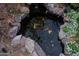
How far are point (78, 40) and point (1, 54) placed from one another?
552mm

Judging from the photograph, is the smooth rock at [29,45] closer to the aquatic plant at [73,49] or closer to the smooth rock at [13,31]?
the smooth rock at [13,31]

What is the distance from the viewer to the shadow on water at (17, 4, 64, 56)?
175 centimetres

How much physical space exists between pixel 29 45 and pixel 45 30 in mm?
181

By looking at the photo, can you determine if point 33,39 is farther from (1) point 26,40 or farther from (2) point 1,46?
(2) point 1,46

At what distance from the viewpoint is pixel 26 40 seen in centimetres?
175

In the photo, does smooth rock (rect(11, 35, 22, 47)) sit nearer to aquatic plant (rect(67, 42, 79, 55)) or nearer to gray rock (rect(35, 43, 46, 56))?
gray rock (rect(35, 43, 46, 56))

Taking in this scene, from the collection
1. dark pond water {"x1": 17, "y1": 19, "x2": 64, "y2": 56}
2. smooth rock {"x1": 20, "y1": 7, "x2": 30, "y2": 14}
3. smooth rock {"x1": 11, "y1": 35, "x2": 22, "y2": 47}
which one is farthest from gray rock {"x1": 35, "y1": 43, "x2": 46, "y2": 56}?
smooth rock {"x1": 20, "y1": 7, "x2": 30, "y2": 14}

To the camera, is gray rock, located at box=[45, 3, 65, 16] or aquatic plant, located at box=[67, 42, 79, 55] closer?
aquatic plant, located at box=[67, 42, 79, 55]

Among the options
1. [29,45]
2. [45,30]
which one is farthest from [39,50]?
[45,30]

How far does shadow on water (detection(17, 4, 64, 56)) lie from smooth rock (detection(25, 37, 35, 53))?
0.13 ft

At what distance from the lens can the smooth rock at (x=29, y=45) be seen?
5.59ft

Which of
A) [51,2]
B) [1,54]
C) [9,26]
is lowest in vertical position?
[1,54]

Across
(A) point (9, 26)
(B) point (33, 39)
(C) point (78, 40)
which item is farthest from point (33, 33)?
(C) point (78, 40)

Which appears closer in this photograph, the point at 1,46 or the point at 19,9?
the point at 1,46
